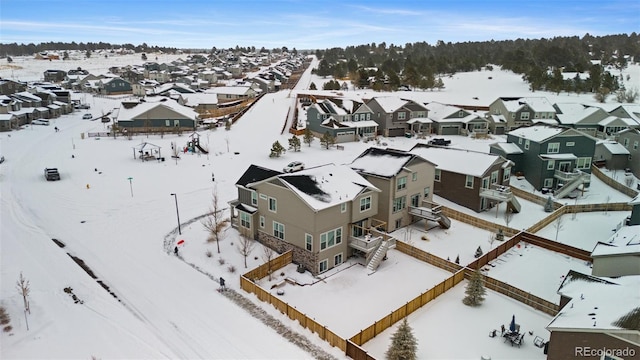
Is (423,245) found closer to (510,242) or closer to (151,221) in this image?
(510,242)

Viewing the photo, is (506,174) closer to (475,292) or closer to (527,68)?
(475,292)

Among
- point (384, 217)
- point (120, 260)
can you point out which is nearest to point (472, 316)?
point (384, 217)

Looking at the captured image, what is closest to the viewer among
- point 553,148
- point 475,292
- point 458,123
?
point 475,292

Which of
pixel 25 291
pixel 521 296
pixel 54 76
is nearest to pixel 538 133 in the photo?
pixel 521 296

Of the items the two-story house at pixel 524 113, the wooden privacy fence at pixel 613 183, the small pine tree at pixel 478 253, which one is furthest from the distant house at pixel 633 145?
the small pine tree at pixel 478 253

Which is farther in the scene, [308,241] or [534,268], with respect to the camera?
[534,268]

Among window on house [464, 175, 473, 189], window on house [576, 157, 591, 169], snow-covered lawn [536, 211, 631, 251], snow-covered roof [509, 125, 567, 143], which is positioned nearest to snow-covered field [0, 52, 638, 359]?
window on house [464, 175, 473, 189]
